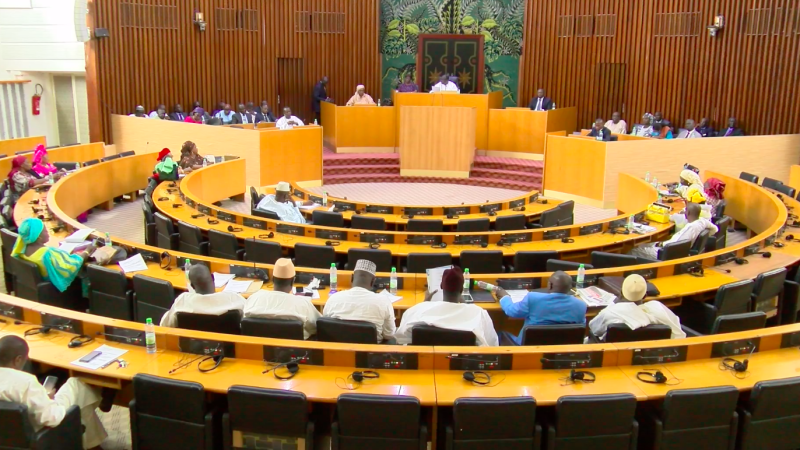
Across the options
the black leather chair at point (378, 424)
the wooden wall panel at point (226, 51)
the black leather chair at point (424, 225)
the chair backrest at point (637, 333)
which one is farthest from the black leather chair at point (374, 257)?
the wooden wall panel at point (226, 51)

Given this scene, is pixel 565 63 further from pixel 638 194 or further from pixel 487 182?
pixel 638 194

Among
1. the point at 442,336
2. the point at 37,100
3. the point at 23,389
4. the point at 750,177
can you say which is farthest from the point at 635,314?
the point at 37,100

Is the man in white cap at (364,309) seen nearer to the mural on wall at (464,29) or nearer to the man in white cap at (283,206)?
the man in white cap at (283,206)

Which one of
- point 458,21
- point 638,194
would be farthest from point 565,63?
point 638,194

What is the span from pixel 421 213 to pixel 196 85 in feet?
30.2

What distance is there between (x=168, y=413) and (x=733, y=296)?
4.73 metres

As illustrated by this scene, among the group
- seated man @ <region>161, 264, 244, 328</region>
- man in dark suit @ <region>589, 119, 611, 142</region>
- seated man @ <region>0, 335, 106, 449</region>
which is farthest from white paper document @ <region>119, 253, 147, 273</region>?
man in dark suit @ <region>589, 119, 611, 142</region>

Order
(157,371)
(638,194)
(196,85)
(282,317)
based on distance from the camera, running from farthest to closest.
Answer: (196,85) → (638,194) → (282,317) → (157,371)

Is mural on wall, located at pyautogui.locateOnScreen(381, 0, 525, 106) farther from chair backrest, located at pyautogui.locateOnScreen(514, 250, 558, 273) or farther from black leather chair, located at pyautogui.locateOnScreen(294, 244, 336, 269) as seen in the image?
black leather chair, located at pyautogui.locateOnScreen(294, 244, 336, 269)

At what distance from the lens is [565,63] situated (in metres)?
16.8

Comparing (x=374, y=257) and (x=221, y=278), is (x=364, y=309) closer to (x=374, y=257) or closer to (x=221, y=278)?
(x=221, y=278)

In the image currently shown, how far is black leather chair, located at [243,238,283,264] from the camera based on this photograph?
7082 mm

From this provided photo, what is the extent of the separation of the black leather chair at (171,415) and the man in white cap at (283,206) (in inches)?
195

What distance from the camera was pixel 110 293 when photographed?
6.08 metres
